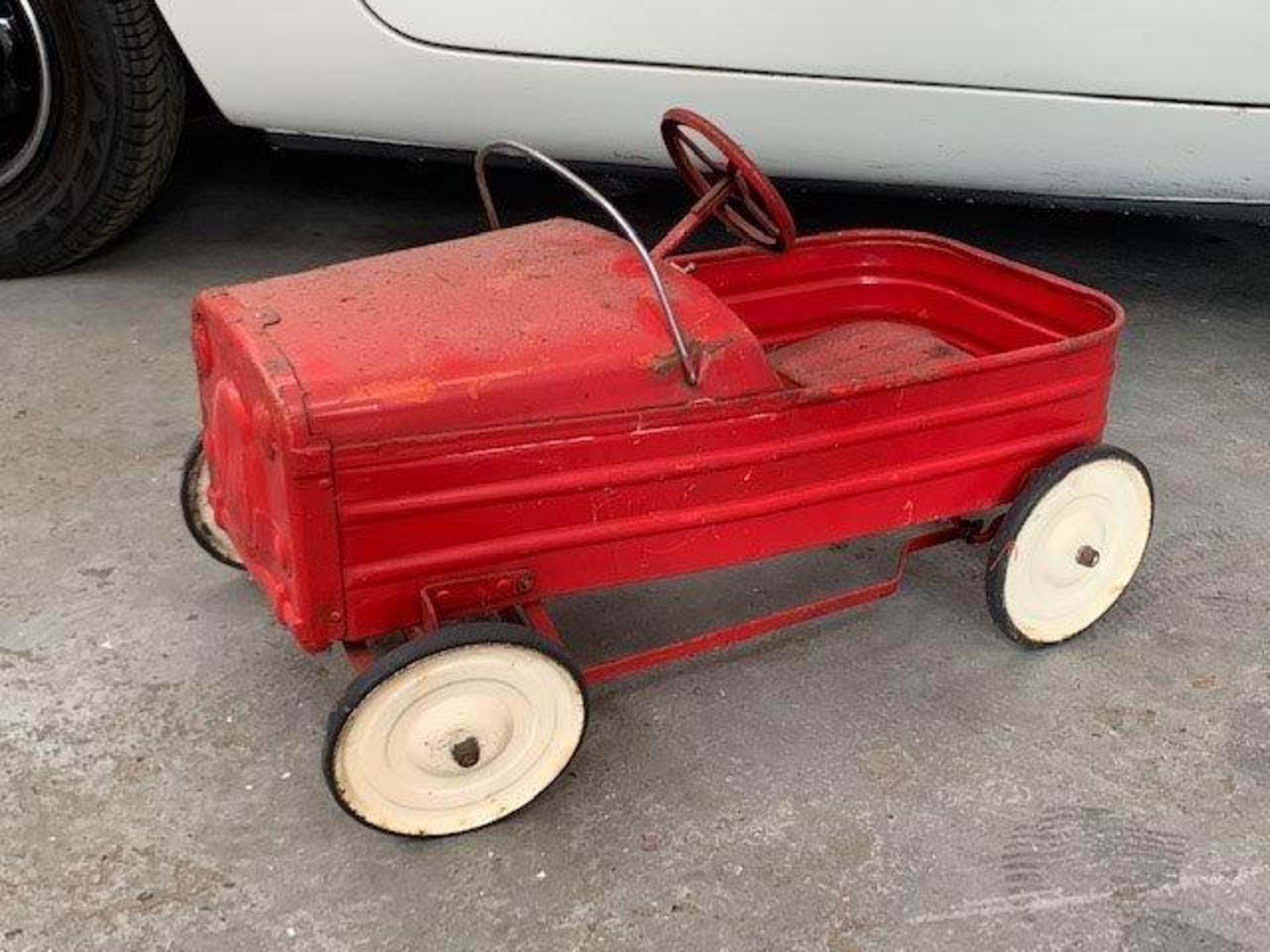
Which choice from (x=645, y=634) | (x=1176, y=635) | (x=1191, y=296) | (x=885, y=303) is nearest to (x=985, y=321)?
(x=885, y=303)

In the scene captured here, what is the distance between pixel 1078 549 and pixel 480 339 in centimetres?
77

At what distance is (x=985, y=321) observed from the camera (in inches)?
73.0

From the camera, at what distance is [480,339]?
135 cm

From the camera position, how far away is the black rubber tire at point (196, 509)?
164cm

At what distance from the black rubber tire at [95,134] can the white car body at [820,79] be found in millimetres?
208

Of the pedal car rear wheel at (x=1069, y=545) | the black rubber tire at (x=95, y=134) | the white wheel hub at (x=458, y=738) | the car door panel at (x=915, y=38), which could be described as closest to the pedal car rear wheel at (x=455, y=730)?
the white wheel hub at (x=458, y=738)

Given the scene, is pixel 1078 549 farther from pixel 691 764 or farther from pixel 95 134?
pixel 95 134

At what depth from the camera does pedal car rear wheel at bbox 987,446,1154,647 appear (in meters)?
1.58

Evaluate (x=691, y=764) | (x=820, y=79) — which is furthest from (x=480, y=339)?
(x=820, y=79)

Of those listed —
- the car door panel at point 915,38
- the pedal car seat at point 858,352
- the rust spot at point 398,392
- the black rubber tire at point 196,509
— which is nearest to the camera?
the rust spot at point 398,392

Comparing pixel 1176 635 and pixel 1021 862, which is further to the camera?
pixel 1176 635

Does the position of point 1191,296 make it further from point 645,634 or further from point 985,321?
point 645,634

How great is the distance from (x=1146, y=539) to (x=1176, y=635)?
128 mm

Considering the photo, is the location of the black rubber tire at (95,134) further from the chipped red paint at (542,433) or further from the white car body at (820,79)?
the chipped red paint at (542,433)
